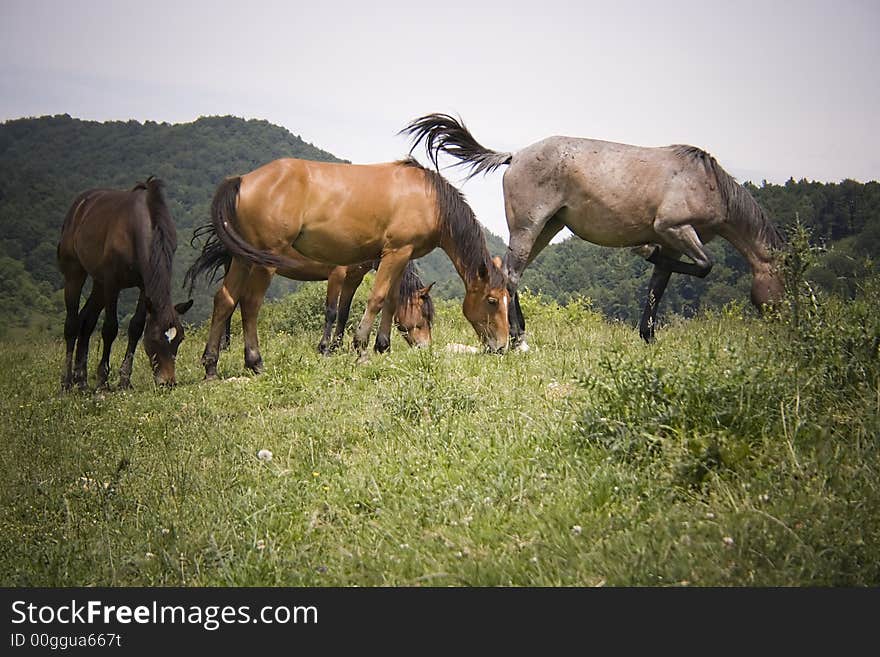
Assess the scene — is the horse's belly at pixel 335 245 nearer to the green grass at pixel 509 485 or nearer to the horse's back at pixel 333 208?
the horse's back at pixel 333 208

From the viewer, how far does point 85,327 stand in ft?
29.3

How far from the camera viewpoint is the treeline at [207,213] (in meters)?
12.2

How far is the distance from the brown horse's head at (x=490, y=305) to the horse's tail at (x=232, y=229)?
244 cm

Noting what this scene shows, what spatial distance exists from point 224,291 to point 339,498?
5.37 m

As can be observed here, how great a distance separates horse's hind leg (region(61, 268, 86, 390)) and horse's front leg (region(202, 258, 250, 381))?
6.02ft

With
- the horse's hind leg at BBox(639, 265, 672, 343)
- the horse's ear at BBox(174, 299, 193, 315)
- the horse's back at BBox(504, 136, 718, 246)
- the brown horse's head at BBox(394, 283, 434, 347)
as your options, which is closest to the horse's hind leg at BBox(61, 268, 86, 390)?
the horse's ear at BBox(174, 299, 193, 315)

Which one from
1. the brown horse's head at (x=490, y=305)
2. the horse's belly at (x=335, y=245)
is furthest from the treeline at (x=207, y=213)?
the brown horse's head at (x=490, y=305)

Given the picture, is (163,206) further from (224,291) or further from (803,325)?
(803,325)

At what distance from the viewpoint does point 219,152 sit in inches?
1903

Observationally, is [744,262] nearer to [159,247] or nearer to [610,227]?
[610,227]

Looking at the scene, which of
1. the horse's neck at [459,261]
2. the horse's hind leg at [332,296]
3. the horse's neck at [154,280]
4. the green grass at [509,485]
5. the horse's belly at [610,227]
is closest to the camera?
the green grass at [509,485]

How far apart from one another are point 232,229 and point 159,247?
838 millimetres

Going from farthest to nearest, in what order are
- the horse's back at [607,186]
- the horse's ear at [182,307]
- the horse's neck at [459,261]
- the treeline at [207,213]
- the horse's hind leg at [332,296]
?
1. the treeline at [207,213]
2. the horse's hind leg at [332,296]
3. the horse's ear at [182,307]
4. the horse's neck at [459,261]
5. the horse's back at [607,186]

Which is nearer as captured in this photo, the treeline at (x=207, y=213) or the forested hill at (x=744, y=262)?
the forested hill at (x=744, y=262)
